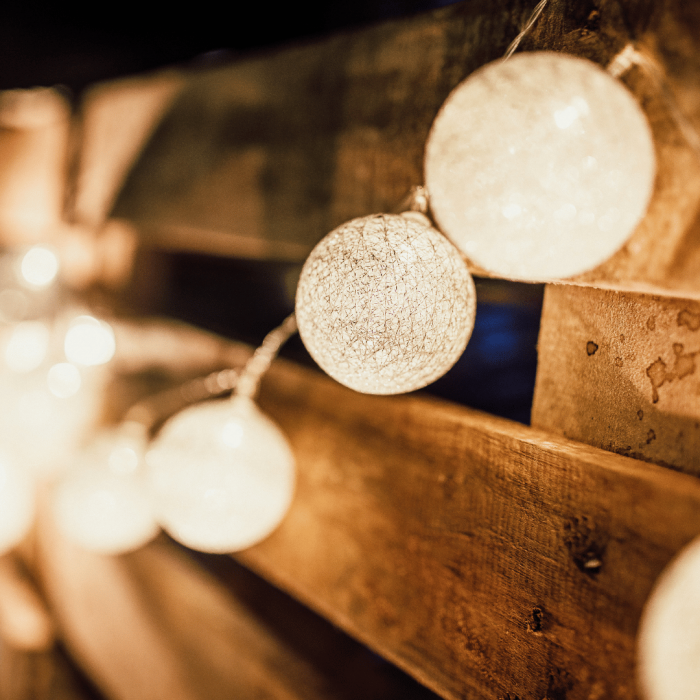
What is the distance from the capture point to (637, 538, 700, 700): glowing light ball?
0.45 metres

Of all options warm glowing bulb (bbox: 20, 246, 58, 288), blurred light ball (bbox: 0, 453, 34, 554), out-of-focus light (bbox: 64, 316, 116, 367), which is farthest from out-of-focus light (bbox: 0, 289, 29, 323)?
blurred light ball (bbox: 0, 453, 34, 554)

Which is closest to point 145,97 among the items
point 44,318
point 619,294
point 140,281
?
point 140,281

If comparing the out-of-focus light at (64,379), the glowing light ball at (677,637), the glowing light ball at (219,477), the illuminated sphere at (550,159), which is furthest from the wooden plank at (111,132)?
the glowing light ball at (677,637)

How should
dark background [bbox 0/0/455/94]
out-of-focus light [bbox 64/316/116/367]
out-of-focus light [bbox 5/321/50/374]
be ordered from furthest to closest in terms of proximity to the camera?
out-of-focus light [bbox 5/321/50/374] < out-of-focus light [bbox 64/316/116/367] < dark background [bbox 0/0/455/94]

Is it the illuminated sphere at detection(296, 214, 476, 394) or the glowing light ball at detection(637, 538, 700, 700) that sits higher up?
the illuminated sphere at detection(296, 214, 476, 394)

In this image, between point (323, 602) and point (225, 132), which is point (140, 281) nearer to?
point (225, 132)

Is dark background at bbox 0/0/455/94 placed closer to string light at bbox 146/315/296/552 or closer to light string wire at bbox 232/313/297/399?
light string wire at bbox 232/313/297/399

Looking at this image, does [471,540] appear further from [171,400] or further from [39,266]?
[39,266]

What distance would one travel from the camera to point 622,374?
707 millimetres

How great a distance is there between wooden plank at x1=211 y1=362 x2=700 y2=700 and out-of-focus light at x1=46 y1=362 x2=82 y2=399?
0.95 meters

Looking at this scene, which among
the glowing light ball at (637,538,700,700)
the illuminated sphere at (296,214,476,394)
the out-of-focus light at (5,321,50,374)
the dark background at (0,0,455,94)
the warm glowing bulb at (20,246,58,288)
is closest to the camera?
the glowing light ball at (637,538,700,700)

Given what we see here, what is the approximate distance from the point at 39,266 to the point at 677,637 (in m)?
2.41

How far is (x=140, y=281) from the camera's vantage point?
1914 millimetres

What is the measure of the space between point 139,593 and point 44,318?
128 cm
